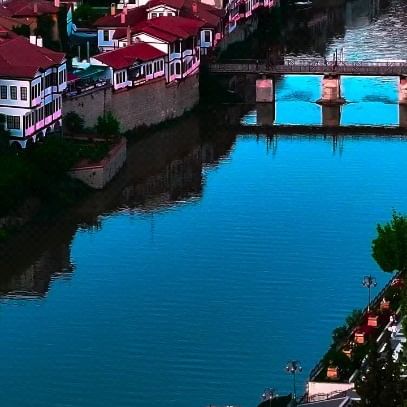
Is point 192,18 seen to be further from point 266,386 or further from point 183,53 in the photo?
point 266,386

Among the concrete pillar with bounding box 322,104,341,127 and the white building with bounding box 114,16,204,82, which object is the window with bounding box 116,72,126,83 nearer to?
the white building with bounding box 114,16,204,82

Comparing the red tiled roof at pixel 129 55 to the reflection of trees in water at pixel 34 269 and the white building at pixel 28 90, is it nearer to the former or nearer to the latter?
the white building at pixel 28 90

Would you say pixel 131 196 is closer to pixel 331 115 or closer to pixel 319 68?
pixel 331 115

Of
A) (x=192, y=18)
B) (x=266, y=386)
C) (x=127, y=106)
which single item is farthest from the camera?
(x=192, y=18)

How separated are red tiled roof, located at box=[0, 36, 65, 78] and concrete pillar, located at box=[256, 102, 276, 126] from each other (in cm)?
922

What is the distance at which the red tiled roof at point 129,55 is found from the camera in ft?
184

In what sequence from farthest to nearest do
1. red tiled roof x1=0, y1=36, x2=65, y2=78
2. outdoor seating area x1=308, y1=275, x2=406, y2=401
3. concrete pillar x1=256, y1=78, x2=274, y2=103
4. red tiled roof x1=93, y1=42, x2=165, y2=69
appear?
concrete pillar x1=256, y1=78, x2=274, y2=103 < red tiled roof x1=93, y1=42, x2=165, y2=69 < red tiled roof x1=0, y1=36, x2=65, y2=78 < outdoor seating area x1=308, y1=275, x2=406, y2=401

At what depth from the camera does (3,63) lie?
49.6 m

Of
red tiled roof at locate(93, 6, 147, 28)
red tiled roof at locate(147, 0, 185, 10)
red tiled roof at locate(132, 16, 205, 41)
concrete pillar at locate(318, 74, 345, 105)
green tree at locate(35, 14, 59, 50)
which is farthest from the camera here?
red tiled roof at locate(147, 0, 185, 10)

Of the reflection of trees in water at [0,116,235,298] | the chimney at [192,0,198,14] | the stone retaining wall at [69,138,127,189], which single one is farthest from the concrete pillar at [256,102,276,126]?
the stone retaining wall at [69,138,127,189]

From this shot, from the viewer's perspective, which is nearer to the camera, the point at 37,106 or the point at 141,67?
the point at 37,106

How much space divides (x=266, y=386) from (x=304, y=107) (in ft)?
91.4

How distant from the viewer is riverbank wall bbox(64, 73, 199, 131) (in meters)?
53.4

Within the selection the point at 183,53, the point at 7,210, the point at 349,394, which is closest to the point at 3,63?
the point at 7,210
